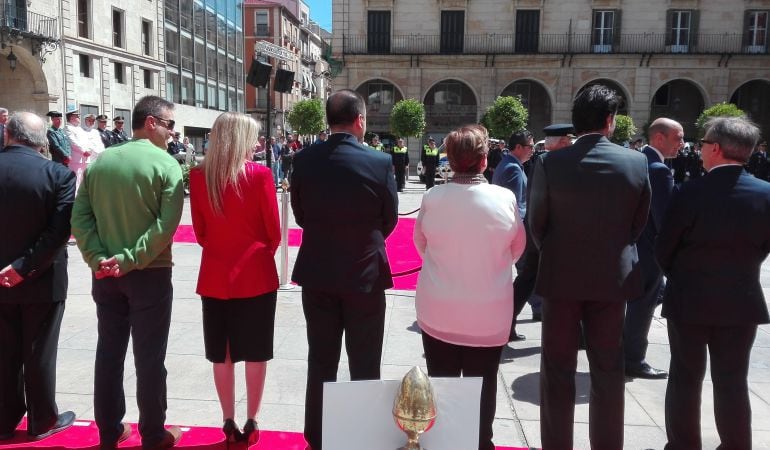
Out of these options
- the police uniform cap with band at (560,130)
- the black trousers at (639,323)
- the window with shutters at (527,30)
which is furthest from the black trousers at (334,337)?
the window with shutters at (527,30)

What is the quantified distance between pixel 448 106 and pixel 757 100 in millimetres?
17513

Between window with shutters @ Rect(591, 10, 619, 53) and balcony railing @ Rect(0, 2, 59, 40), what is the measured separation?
2614 cm

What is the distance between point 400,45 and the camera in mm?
32562

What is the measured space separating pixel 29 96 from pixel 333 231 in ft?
94.3

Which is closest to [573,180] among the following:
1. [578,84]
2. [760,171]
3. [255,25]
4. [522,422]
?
[522,422]

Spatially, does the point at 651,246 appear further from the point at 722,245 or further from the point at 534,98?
the point at 534,98

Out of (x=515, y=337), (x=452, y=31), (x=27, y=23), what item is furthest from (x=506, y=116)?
(x=515, y=337)

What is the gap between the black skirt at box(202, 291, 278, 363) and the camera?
3.25 metres

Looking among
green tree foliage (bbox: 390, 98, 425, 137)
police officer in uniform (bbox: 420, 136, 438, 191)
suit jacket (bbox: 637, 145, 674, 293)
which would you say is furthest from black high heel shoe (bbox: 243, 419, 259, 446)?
green tree foliage (bbox: 390, 98, 425, 137)

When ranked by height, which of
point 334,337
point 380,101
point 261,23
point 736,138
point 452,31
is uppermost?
point 261,23

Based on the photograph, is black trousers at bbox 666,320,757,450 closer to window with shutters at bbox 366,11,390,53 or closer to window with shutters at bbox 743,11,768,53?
window with shutters at bbox 366,11,390,53

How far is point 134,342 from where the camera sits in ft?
10.4

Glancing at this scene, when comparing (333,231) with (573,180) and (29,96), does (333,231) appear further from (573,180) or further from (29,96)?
(29,96)

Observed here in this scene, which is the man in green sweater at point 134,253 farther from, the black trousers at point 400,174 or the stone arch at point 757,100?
the stone arch at point 757,100
